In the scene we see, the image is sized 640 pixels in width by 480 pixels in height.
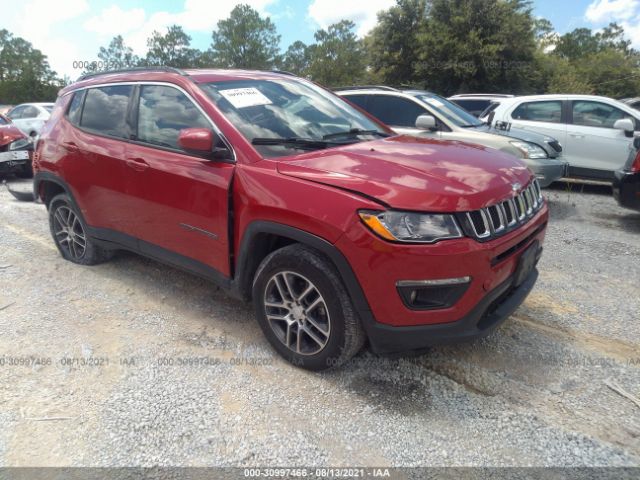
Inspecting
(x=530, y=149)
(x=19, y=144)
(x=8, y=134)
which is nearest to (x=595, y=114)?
(x=530, y=149)

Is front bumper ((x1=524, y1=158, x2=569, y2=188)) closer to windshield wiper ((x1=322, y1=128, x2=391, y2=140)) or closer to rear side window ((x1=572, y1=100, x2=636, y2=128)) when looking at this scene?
rear side window ((x1=572, y1=100, x2=636, y2=128))

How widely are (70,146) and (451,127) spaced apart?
16.1 feet

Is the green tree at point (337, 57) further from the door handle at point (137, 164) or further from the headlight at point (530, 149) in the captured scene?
the door handle at point (137, 164)

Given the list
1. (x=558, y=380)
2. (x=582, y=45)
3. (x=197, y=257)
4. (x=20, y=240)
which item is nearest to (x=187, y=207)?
(x=197, y=257)

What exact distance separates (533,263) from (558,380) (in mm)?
705

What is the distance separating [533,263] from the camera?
114 inches

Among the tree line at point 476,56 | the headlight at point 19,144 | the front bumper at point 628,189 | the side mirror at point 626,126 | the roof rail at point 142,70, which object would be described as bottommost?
the headlight at point 19,144

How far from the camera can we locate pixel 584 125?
779cm

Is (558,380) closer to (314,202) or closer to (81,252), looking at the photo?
(314,202)

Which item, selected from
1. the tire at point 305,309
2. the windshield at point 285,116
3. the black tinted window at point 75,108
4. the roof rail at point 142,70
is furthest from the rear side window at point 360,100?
the tire at point 305,309

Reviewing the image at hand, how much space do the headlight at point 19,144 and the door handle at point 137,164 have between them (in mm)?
7046

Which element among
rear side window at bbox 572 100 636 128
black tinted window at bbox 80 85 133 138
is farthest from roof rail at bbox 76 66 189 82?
rear side window at bbox 572 100 636 128

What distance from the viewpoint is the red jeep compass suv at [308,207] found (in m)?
2.32

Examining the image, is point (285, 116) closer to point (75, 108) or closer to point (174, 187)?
point (174, 187)
